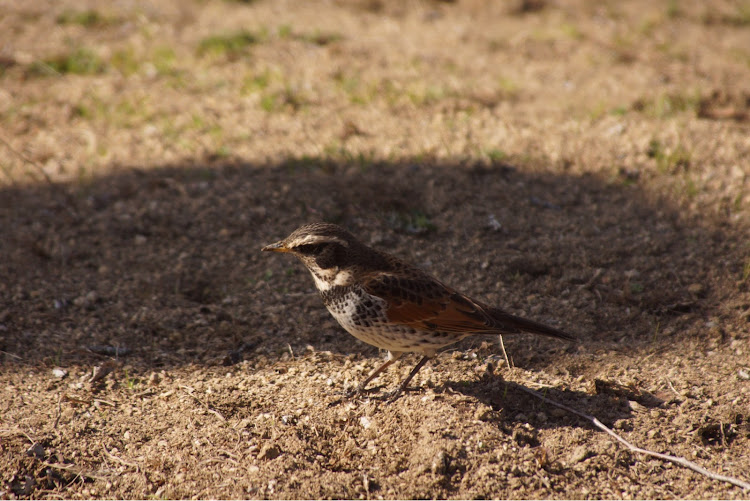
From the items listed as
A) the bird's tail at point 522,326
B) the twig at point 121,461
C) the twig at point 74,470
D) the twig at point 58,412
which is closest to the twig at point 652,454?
the bird's tail at point 522,326

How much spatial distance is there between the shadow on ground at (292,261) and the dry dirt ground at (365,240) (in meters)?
0.03

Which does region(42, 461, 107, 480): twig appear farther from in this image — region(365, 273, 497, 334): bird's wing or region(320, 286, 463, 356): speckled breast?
region(365, 273, 497, 334): bird's wing

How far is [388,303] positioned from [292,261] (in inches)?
81.3

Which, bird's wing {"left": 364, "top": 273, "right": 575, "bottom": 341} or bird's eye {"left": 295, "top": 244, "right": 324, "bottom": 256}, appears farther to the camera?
bird's eye {"left": 295, "top": 244, "right": 324, "bottom": 256}

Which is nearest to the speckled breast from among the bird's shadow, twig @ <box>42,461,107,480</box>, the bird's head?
the bird's head

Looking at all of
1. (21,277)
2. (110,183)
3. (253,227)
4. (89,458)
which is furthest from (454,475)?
(110,183)

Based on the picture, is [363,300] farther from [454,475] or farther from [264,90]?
[264,90]

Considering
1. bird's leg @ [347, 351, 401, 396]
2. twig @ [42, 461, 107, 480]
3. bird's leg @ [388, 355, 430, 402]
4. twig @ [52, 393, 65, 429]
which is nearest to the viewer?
twig @ [42, 461, 107, 480]

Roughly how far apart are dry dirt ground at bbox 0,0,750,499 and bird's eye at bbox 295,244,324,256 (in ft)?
3.02

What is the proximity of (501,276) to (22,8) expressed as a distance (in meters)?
9.76

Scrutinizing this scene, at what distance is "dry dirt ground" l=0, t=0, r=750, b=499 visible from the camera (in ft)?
14.7

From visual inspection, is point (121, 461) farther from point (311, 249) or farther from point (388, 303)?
point (388, 303)

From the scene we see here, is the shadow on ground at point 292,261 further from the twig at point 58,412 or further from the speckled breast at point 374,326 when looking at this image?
the speckled breast at point 374,326

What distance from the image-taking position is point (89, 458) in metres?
4.50
